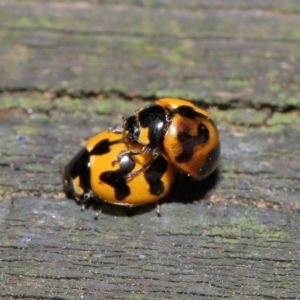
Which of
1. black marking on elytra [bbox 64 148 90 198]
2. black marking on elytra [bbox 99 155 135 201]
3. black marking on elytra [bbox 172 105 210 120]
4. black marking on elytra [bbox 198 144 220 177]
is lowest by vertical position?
black marking on elytra [bbox 64 148 90 198]

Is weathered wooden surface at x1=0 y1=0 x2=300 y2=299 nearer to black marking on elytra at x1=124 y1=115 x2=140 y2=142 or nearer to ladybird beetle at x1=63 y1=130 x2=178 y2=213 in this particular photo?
ladybird beetle at x1=63 y1=130 x2=178 y2=213

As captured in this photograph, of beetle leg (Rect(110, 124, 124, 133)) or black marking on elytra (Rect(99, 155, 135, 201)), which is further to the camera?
beetle leg (Rect(110, 124, 124, 133))

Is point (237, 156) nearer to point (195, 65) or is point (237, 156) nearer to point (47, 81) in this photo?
point (195, 65)

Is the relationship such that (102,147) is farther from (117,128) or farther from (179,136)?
(179,136)

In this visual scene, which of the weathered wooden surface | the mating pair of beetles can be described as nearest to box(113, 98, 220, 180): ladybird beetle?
the mating pair of beetles

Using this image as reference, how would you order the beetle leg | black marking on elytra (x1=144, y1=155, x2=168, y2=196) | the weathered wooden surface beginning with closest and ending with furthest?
the weathered wooden surface → black marking on elytra (x1=144, y1=155, x2=168, y2=196) → the beetle leg

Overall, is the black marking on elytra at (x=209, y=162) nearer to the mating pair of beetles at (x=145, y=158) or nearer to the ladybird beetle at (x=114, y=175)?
the mating pair of beetles at (x=145, y=158)

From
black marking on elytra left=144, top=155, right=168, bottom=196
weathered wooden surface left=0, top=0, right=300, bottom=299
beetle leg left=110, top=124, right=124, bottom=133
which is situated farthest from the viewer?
beetle leg left=110, top=124, right=124, bottom=133

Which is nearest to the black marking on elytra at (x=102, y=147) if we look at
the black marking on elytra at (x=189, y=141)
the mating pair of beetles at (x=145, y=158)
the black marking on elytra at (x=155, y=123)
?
the mating pair of beetles at (x=145, y=158)
